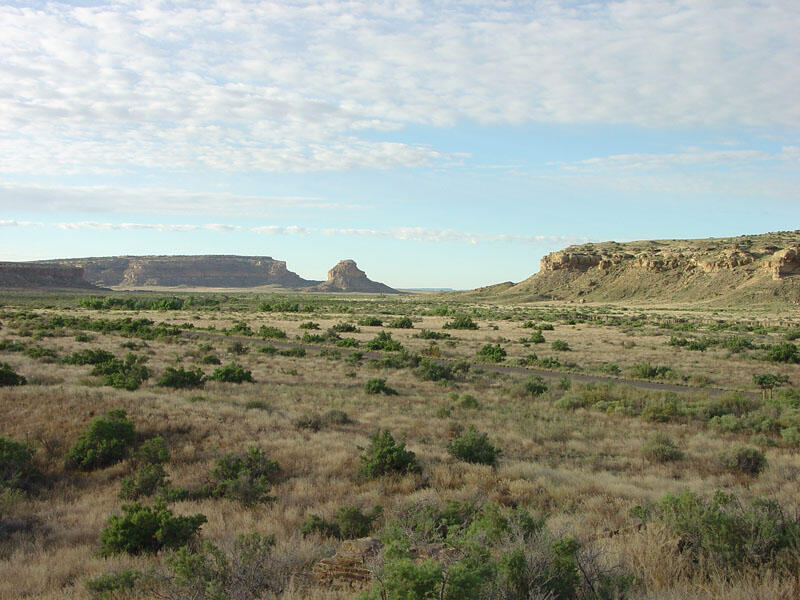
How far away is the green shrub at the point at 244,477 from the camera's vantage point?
8141 mm

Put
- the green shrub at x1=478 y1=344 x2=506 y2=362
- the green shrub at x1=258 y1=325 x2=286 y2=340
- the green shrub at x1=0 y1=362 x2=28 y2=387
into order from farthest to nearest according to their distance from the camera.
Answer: the green shrub at x1=258 y1=325 x2=286 y2=340
the green shrub at x1=478 y1=344 x2=506 y2=362
the green shrub at x1=0 y1=362 x2=28 y2=387

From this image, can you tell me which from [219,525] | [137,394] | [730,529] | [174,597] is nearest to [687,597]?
[730,529]

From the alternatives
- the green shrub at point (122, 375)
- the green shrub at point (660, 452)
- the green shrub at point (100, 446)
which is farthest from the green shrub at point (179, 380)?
the green shrub at point (660, 452)

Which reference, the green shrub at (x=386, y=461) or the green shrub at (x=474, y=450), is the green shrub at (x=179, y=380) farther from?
the green shrub at (x=474, y=450)

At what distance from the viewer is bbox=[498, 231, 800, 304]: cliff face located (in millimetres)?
84188

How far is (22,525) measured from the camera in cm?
724

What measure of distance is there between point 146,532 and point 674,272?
4310 inches

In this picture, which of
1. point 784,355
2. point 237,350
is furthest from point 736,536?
point 784,355

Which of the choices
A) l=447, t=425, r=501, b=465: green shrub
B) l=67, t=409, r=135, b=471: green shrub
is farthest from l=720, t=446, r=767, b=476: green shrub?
l=67, t=409, r=135, b=471: green shrub

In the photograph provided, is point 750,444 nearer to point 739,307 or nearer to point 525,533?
point 525,533

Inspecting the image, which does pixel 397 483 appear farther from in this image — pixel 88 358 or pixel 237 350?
A: pixel 237 350

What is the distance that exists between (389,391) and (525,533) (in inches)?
516

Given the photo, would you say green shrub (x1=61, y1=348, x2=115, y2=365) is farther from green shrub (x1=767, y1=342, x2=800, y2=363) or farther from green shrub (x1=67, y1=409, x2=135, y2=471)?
green shrub (x1=767, y1=342, x2=800, y2=363)

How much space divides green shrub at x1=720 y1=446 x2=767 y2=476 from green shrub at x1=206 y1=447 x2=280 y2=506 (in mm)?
8247
